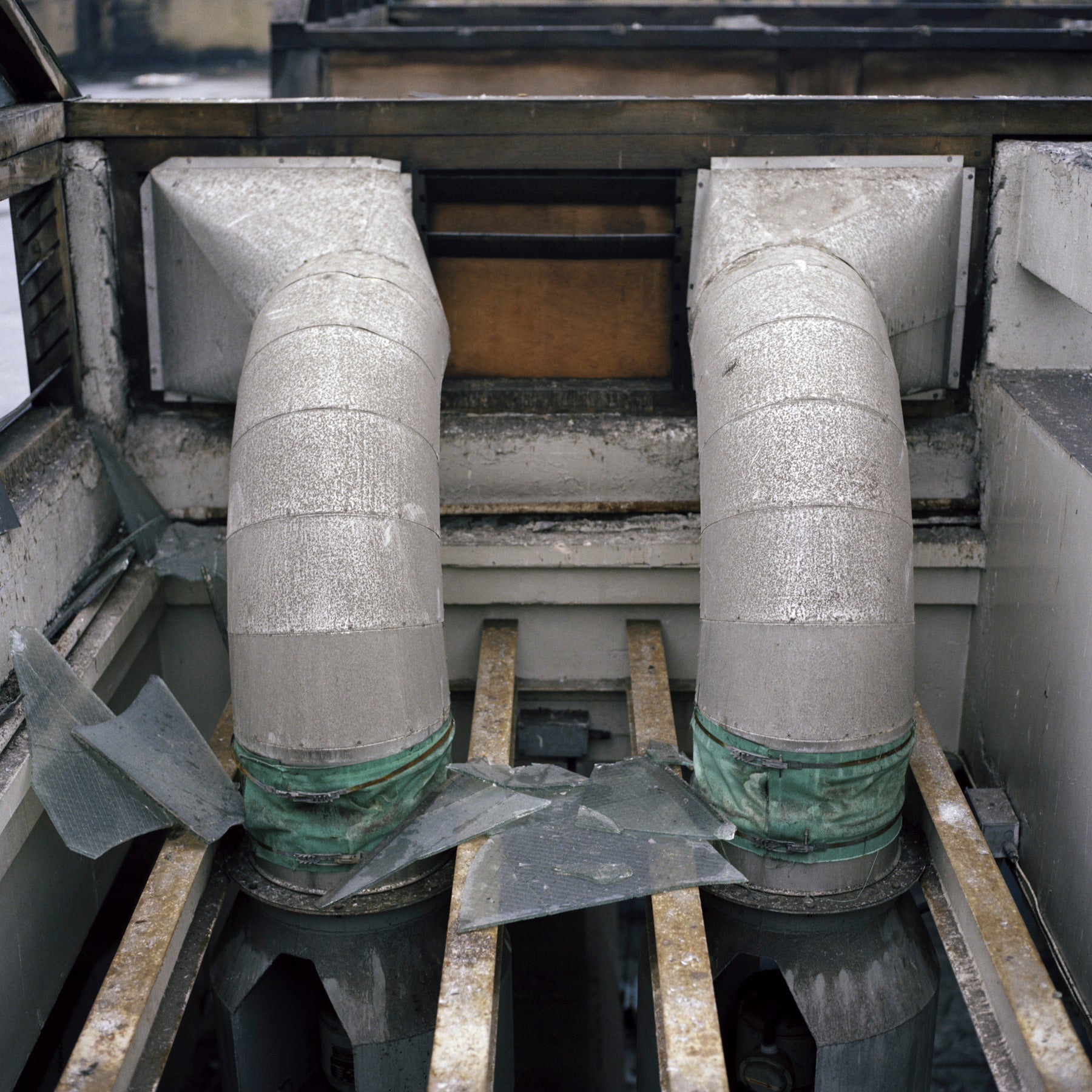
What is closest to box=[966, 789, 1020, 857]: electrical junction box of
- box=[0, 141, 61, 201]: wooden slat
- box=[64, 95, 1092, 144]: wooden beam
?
box=[64, 95, 1092, 144]: wooden beam

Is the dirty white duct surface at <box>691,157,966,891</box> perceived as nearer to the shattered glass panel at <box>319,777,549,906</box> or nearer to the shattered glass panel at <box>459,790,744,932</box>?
the shattered glass panel at <box>459,790,744,932</box>

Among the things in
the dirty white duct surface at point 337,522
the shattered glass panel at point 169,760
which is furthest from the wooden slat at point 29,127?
the shattered glass panel at point 169,760

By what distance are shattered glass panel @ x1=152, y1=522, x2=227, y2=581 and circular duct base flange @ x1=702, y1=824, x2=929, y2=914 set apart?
6.06 feet

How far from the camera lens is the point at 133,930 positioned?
8.47ft

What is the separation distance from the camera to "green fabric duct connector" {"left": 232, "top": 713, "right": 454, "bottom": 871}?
2.66 m

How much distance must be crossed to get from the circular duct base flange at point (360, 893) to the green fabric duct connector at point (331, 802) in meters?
0.06

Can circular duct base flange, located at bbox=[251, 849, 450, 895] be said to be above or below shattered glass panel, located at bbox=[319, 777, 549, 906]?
below

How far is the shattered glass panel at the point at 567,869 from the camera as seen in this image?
2514 millimetres

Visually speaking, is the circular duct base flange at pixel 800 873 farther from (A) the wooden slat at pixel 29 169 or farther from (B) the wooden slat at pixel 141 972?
(A) the wooden slat at pixel 29 169

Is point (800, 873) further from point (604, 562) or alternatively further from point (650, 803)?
point (604, 562)

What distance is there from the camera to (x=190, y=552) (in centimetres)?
383

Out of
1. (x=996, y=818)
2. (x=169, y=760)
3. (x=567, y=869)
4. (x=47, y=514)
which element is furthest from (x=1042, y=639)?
(x=47, y=514)

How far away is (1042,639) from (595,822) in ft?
4.55

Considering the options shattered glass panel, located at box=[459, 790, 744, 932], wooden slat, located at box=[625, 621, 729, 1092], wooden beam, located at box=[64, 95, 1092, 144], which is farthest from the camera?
wooden beam, located at box=[64, 95, 1092, 144]
